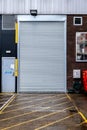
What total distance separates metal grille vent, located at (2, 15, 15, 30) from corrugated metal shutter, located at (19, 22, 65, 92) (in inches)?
31.9

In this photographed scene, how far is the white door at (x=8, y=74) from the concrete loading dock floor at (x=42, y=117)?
762 centimetres

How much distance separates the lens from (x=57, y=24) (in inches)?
1111

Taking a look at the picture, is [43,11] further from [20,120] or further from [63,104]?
[20,120]

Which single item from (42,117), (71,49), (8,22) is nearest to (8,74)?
(8,22)

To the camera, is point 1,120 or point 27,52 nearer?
point 1,120

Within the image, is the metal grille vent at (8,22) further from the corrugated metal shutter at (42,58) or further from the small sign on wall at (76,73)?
the small sign on wall at (76,73)

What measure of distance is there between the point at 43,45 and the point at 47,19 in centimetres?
183

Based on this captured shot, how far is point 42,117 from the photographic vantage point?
52.3 feet

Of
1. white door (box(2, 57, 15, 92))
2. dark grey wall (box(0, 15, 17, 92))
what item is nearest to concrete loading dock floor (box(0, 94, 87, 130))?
white door (box(2, 57, 15, 92))

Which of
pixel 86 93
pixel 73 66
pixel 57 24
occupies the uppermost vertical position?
pixel 57 24

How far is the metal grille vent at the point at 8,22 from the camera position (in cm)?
2838

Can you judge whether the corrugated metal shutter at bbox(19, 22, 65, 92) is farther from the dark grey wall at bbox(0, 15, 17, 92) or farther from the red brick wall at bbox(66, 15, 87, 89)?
the dark grey wall at bbox(0, 15, 17, 92)

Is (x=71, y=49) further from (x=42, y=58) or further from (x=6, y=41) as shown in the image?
(x=6, y=41)

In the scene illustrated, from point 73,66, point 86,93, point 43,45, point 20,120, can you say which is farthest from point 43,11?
point 20,120
